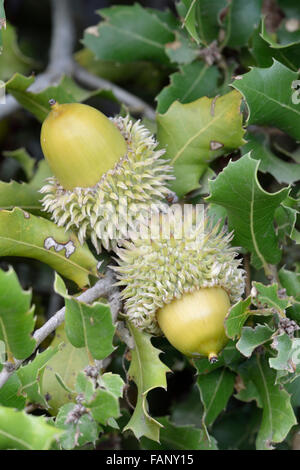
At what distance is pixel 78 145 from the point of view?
1322 mm

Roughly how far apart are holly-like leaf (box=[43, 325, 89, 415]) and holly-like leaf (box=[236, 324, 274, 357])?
43 cm

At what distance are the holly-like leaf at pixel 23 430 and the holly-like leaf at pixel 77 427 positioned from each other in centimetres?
11

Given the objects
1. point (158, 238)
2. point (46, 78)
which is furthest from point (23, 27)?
point (158, 238)

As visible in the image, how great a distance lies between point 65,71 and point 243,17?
0.73 m

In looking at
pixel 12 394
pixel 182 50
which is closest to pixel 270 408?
pixel 12 394

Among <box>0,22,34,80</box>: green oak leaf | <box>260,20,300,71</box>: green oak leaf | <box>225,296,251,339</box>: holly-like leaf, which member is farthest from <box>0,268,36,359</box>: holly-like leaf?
<box>0,22,34,80</box>: green oak leaf

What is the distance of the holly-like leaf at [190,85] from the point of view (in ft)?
5.57

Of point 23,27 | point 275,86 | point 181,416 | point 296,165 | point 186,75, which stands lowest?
point 181,416

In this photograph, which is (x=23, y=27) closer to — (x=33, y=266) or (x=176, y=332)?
(x=33, y=266)

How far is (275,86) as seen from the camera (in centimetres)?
142

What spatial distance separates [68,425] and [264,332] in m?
0.48

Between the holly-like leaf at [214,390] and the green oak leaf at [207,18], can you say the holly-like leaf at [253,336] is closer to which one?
the holly-like leaf at [214,390]

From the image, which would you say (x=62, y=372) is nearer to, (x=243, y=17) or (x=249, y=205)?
(x=249, y=205)

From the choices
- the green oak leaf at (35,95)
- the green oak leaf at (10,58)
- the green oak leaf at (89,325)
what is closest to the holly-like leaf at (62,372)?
the green oak leaf at (89,325)
